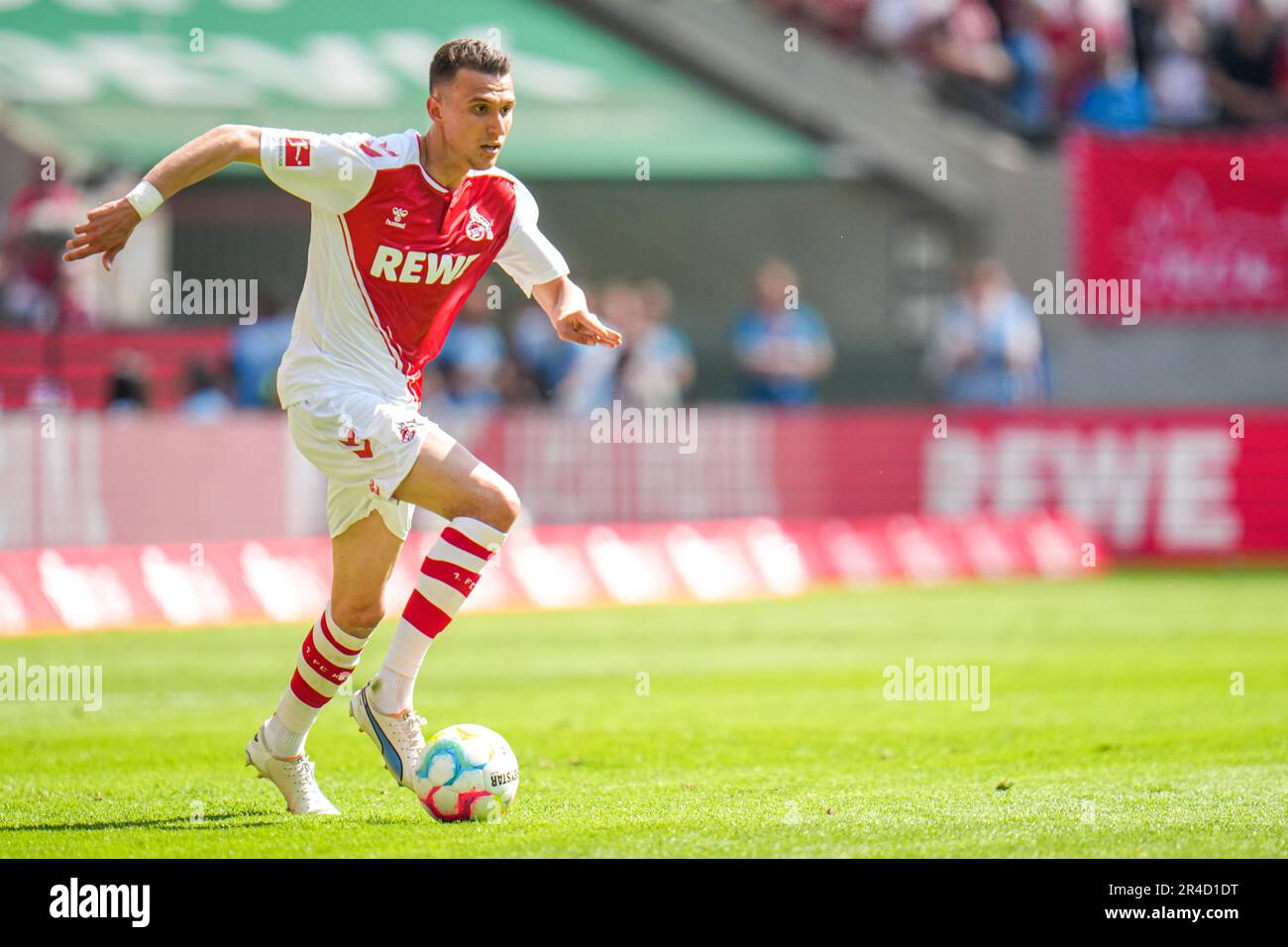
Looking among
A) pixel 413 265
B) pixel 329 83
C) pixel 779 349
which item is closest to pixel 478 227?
pixel 413 265

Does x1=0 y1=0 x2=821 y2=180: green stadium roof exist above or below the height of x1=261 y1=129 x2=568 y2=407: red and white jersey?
above

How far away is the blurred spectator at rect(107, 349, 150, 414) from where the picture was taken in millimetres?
20094

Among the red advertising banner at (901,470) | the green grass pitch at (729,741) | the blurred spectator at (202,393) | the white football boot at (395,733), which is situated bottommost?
the green grass pitch at (729,741)

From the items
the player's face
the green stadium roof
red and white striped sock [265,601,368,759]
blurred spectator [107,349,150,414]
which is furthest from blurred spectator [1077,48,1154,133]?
red and white striped sock [265,601,368,759]

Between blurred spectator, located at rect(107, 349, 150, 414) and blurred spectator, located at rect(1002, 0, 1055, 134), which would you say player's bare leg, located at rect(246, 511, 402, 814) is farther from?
blurred spectator, located at rect(1002, 0, 1055, 134)

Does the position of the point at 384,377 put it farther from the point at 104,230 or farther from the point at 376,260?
the point at 104,230

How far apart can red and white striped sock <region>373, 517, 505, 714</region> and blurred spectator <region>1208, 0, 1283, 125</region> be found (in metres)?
21.4

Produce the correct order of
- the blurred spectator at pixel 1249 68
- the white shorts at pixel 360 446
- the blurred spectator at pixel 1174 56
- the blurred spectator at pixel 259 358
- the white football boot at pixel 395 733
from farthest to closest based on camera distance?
the blurred spectator at pixel 1174 56 < the blurred spectator at pixel 1249 68 < the blurred spectator at pixel 259 358 < the white football boot at pixel 395 733 < the white shorts at pixel 360 446

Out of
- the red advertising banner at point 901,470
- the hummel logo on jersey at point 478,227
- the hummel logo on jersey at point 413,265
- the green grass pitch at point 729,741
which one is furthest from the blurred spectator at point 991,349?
the hummel logo on jersey at point 413,265

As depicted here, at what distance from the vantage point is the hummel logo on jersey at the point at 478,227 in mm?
8164

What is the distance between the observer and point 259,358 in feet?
71.6

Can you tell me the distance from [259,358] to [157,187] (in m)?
14.7

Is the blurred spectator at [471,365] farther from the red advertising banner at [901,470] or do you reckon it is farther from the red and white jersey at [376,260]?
the red and white jersey at [376,260]

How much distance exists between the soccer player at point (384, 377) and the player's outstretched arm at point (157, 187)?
4.9 inches
